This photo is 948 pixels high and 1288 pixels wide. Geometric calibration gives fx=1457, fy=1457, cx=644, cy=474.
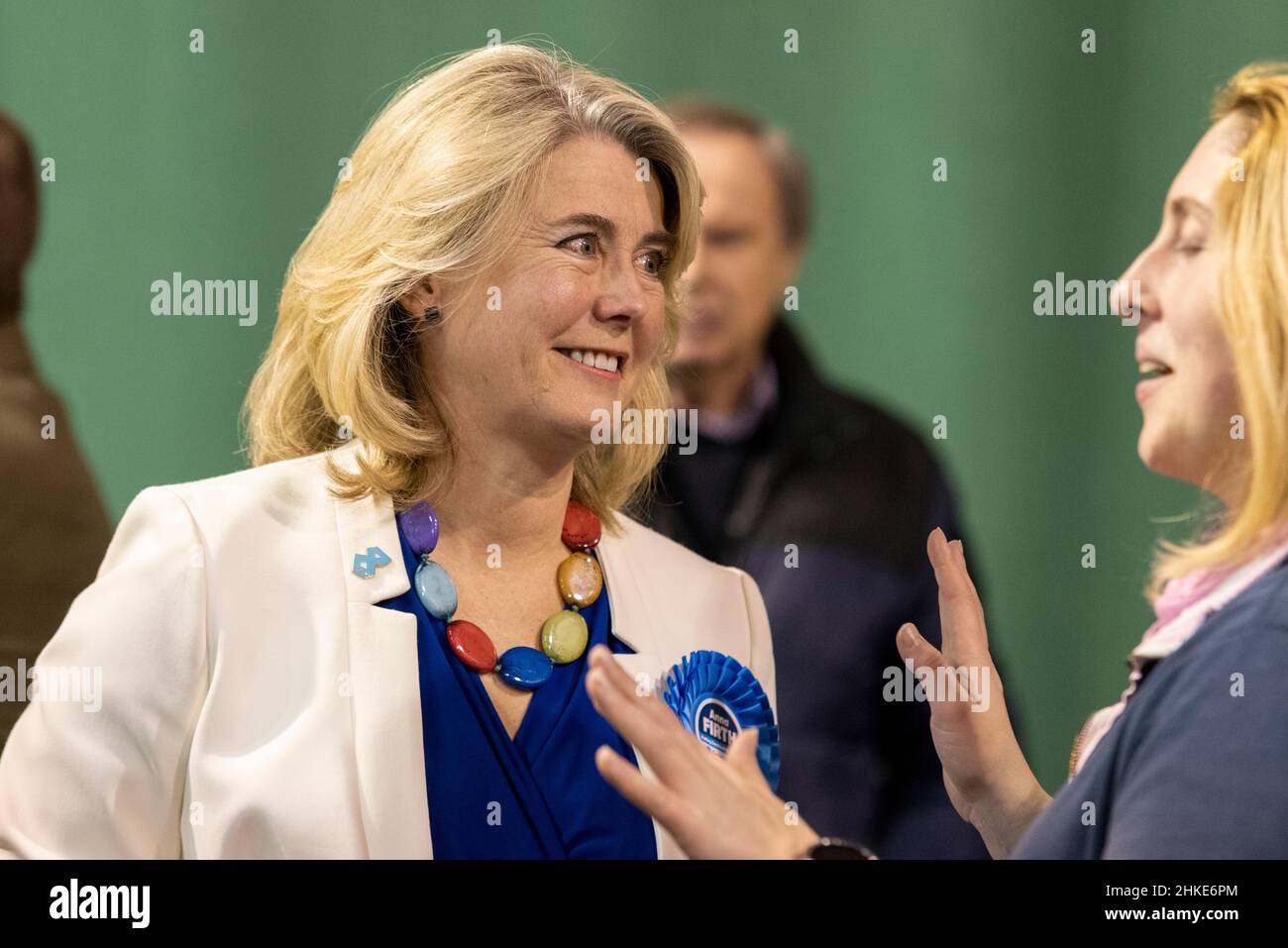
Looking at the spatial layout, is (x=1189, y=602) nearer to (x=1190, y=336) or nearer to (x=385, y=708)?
(x=1190, y=336)

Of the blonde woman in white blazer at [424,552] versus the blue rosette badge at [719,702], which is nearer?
the blonde woman in white blazer at [424,552]

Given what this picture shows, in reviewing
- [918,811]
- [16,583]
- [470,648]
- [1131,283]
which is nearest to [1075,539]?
[918,811]

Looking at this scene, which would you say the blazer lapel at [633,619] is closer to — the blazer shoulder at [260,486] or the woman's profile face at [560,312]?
the woman's profile face at [560,312]

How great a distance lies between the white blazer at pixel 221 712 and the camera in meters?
1.54

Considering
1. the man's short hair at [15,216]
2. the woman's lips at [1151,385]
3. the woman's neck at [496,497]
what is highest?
the man's short hair at [15,216]

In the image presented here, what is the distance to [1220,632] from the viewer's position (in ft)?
4.76

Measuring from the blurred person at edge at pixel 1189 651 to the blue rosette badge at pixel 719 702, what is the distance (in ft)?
0.64

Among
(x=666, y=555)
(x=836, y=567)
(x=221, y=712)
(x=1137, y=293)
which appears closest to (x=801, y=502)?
(x=836, y=567)

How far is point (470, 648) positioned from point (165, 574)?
35 centimetres

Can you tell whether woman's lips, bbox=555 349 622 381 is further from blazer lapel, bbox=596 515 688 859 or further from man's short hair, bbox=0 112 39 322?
man's short hair, bbox=0 112 39 322

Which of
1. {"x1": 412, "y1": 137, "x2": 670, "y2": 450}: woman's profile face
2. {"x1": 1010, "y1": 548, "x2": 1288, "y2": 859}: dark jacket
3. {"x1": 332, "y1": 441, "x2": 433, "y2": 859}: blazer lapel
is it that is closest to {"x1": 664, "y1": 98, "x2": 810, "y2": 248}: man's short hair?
{"x1": 412, "y1": 137, "x2": 670, "y2": 450}: woman's profile face

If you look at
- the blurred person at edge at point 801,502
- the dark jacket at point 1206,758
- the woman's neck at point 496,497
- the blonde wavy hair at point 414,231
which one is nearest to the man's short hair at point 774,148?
the blurred person at edge at point 801,502
